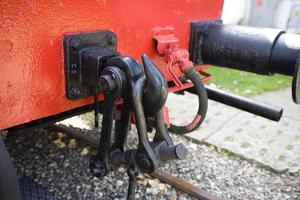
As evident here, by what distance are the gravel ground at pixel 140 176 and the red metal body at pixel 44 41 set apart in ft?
2.56

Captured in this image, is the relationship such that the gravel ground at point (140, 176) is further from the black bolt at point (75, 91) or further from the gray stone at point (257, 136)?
the black bolt at point (75, 91)

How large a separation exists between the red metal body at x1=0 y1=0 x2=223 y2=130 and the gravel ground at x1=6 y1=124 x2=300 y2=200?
0.78 m

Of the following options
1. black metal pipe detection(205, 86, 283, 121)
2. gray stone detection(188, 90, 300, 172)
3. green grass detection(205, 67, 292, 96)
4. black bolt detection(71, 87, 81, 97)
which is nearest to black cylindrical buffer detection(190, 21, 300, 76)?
black metal pipe detection(205, 86, 283, 121)

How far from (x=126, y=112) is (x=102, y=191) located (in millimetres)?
914

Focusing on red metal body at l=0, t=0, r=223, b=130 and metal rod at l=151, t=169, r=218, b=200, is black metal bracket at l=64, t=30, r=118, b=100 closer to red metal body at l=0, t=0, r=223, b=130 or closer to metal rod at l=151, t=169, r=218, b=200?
red metal body at l=0, t=0, r=223, b=130

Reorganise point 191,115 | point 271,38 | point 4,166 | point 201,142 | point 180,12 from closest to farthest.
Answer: point 4,166, point 271,38, point 180,12, point 201,142, point 191,115

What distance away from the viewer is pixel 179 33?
1.60m

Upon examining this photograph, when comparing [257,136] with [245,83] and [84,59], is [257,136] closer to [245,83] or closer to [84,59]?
[245,83]

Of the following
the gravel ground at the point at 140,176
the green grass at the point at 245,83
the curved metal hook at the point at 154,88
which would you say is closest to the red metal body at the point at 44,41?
the curved metal hook at the point at 154,88

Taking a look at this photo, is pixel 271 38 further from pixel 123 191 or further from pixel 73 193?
pixel 73 193

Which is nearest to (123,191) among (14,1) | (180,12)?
(180,12)

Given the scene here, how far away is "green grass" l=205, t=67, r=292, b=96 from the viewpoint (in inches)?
151

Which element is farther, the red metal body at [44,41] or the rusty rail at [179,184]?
the rusty rail at [179,184]

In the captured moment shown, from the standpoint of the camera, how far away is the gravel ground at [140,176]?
75.7 inches
